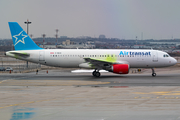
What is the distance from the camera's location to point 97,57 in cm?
3619

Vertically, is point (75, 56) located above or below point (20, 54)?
below

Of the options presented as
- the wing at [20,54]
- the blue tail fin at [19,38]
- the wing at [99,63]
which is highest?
the blue tail fin at [19,38]

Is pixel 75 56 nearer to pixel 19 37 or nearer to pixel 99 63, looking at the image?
pixel 99 63

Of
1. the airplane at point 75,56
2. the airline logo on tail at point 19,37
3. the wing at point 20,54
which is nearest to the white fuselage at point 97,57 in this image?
the airplane at point 75,56

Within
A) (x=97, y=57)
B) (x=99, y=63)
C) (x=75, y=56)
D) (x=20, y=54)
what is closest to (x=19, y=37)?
(x=20, y=54)

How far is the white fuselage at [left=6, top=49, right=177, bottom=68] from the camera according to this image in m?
35.9

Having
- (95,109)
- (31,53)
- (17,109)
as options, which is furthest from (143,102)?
(31,53)

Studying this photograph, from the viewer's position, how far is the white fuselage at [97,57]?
35938 mm

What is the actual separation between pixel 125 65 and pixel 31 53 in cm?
1336

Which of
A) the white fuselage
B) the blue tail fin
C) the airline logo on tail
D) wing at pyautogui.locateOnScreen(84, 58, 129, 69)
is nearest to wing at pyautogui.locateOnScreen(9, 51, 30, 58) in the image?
the white fuselage

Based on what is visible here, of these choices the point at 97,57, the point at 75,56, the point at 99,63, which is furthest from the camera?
the point at 97,57

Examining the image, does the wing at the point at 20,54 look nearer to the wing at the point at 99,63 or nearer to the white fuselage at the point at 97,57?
the white fuselage at the point at 97,57

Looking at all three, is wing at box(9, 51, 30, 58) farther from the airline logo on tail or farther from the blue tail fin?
the airline logo on tail

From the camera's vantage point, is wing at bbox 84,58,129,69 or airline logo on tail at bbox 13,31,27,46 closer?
wing at bbox 84,58,129,69
